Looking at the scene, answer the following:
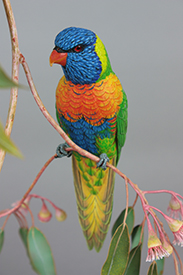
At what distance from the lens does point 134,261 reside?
0.82 meters

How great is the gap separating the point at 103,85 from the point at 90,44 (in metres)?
0.13

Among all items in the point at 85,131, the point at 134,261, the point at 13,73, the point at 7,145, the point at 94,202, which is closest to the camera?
the point at 7,145

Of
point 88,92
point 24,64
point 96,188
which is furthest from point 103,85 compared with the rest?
point 96,188

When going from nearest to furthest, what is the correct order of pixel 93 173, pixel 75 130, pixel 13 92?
pixel 13 92 → pixel 75 130 → pixel 93 173

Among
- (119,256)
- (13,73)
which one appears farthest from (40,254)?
(13,73)

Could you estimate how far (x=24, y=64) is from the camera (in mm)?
729

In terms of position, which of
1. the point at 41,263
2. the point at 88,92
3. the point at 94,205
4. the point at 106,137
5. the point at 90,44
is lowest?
the point at 41,263

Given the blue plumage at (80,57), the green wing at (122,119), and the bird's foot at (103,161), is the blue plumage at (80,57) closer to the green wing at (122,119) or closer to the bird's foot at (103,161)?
the green wing at (122,119)

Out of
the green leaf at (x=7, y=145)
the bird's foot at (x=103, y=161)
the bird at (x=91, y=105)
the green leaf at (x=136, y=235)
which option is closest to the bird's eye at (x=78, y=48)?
the bird at (x=91, y=105)

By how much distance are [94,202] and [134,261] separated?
344mm

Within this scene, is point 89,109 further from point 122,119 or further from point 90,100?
point 122,119

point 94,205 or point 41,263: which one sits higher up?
point 94,205

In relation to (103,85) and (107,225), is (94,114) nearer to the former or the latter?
(103,85)

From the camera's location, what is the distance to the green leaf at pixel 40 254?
86 centimetres
